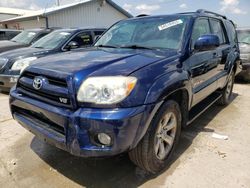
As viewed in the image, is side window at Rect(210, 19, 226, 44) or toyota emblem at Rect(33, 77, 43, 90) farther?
side window at Rect(210, 19, 226, 44)

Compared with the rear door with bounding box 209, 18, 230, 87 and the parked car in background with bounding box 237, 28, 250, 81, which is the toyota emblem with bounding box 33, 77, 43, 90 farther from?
the parked car in background with bounding box 237, 28, 250, 81

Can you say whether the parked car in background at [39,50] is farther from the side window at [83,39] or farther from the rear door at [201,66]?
the rear door at [201,66]

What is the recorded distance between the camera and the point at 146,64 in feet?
8.43

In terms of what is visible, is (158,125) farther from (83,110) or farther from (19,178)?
(19,178)

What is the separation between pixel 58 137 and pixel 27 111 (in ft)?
2.29

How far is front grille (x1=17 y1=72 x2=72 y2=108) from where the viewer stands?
236 centimetres

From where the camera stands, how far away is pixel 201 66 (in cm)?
357

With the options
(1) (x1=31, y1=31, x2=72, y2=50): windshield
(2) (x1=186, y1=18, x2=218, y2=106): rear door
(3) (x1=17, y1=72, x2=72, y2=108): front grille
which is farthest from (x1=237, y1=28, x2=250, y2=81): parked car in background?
(3) (x1=17, y1=72, x2=72, y2=108): front grille

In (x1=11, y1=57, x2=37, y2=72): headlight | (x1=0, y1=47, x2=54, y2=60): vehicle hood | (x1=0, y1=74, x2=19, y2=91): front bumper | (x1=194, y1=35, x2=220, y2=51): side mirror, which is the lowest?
(x1=0, y1=74, x2=19, y2=91): front bumper

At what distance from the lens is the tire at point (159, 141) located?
8.38 feet

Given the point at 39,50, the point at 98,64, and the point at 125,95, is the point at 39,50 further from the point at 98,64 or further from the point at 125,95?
the point at 125,95

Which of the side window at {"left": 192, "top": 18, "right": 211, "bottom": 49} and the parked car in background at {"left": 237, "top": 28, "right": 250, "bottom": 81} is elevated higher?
the side window at {"left": 192, "top": 18, "right": 211, "bottom": 49}

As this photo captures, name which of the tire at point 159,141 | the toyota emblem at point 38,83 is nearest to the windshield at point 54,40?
the toyota emblem at point 38,83

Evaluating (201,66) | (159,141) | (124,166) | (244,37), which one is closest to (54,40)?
(201,66)
